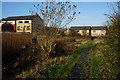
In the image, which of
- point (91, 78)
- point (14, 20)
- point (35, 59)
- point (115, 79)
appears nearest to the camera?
point (115, 79)

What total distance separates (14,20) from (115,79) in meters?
32.2

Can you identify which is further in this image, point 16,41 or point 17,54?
point 16,41

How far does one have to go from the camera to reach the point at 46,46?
5293mm

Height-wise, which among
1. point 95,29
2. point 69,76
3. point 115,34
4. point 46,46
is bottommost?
point 69,76

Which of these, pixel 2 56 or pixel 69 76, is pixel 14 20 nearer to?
pixel 2 56

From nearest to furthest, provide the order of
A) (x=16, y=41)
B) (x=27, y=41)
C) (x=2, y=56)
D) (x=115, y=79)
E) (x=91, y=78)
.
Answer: (x=115, y=79)
(x=91, y=78)
(x=2, y=56)
(x=16, y=41)
(x=27, y=41)

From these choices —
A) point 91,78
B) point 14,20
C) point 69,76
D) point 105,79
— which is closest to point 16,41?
point 69,76

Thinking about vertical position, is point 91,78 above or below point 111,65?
below

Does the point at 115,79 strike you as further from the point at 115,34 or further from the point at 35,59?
the point at 35,59

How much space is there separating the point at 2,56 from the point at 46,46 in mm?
2408

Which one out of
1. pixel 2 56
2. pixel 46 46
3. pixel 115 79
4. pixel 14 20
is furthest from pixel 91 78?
pixel 14 20

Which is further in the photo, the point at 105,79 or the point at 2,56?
the point at 2,56

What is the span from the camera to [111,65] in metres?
2.79

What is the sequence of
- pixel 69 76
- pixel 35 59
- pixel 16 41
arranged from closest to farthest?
pixel 69 76 → pixel 35 59 → pixel 16 41
